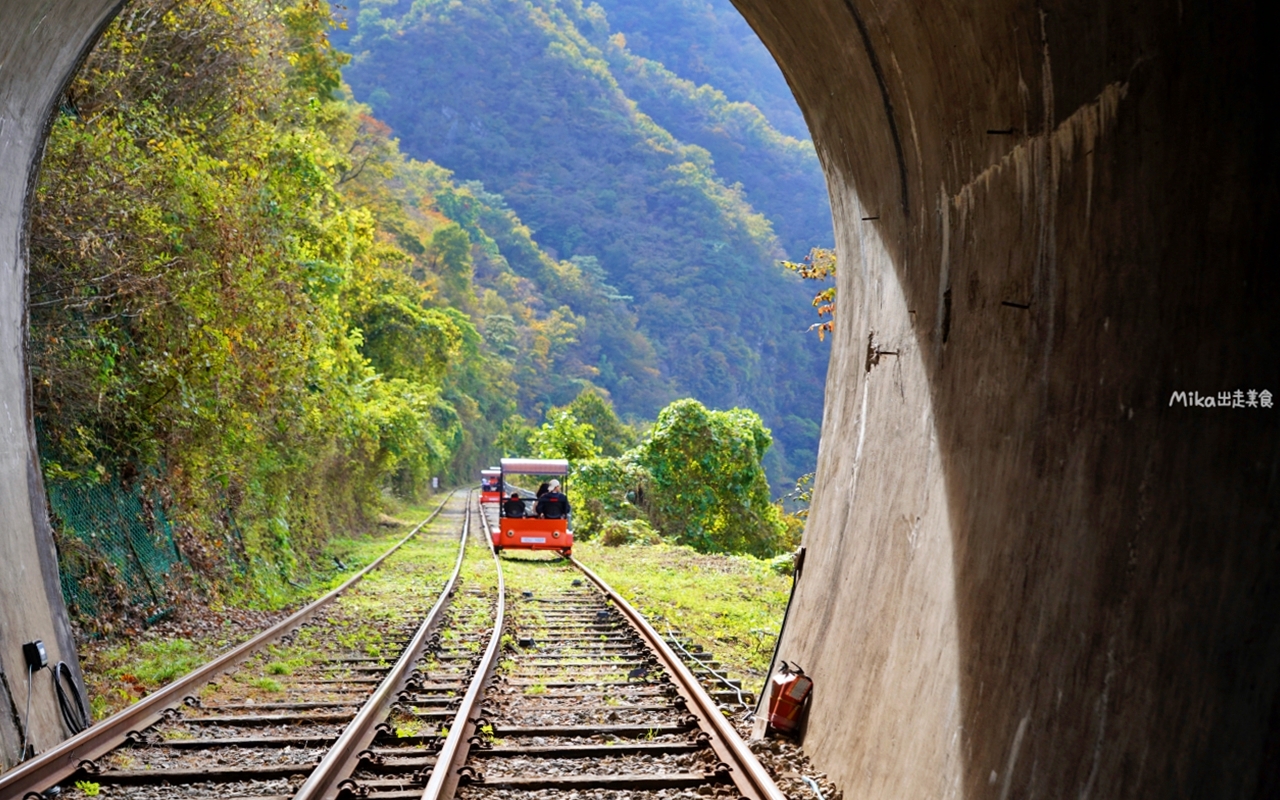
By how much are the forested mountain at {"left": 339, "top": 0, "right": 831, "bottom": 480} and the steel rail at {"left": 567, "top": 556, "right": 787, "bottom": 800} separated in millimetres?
97888

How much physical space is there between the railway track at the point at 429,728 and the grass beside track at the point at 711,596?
2.84 ft

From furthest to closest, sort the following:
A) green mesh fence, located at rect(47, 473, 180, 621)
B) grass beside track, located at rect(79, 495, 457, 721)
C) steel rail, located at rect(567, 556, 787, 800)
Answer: green mesh fence, located at rect(47, 473, 180, 621) < grass beside track, located at rect(79, 495, 457, 721) < steel rail, located at rect(567, 556, 787, 800)

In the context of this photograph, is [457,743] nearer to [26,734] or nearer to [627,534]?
[26,734]

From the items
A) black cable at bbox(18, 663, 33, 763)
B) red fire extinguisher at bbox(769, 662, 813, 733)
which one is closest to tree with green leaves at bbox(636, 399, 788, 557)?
red fire extinguisher at bbox(769, 662, 813, 733)

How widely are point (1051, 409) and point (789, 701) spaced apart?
3.13 metres

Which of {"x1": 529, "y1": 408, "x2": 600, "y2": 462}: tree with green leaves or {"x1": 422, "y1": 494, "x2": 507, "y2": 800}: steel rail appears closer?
{"x1": 422, "y1": 494, "x2": 507, "y2": 800}: steel rail

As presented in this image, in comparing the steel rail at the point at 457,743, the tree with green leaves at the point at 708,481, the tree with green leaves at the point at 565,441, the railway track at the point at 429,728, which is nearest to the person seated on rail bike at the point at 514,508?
the tree with green leaves at the point at 708,481

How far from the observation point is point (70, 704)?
7008 millimetres

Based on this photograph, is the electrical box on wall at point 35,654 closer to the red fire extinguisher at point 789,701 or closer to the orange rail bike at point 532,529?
the red fire extinguisher at point 789,701

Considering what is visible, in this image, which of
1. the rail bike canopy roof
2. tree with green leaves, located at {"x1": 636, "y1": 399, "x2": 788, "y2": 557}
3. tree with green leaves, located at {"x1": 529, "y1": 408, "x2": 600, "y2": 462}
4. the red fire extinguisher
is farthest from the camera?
tree with green leaves, located at {"x1": 529, "y1": 408, "x2": 600, "y2": 462}

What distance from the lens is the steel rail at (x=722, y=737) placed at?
5.29 meters

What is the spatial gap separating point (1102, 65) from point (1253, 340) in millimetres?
1087

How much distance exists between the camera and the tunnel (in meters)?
2.75

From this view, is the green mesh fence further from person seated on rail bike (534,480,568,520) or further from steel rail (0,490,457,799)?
person seated on rail bike (534,480,568,520)
